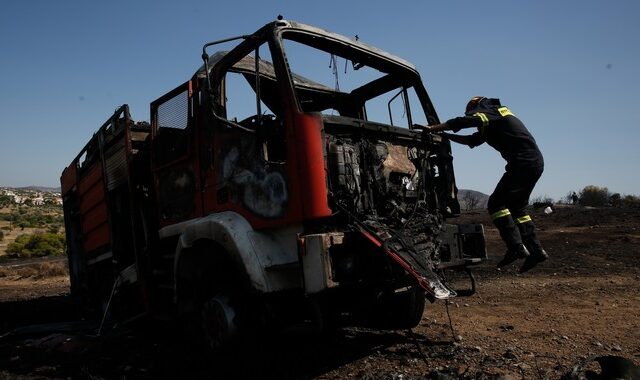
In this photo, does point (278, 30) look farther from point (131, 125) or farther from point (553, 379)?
point (553, 379)

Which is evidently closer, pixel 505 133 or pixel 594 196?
pixel 505 133

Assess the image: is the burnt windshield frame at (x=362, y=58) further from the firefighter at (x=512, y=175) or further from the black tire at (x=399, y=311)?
the black tire at (x=399, y=311)

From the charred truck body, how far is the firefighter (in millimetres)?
254

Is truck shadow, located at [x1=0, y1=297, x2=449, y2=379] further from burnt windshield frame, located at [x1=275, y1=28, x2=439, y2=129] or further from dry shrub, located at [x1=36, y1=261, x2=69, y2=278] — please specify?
dry shrub, located at [x1=36, y1=261, x2=69, y2=278]

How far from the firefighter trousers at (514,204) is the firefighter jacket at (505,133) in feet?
0.26

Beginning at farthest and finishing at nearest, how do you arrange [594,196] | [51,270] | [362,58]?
[594,196]
[51,270]
[362,58]

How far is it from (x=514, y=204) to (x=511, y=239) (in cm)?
33

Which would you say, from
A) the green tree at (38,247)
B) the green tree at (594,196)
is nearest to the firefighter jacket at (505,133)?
the green tree at (38,247)

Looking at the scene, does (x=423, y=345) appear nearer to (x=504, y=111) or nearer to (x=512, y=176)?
(x=512, y=176)

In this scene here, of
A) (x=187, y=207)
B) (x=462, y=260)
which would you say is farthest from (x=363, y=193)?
(x=187, y=207)

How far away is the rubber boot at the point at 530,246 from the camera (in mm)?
4277

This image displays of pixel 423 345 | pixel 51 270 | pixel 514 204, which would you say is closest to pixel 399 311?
pixel 423 345

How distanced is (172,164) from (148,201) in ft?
3.04

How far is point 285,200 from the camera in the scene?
350cm
